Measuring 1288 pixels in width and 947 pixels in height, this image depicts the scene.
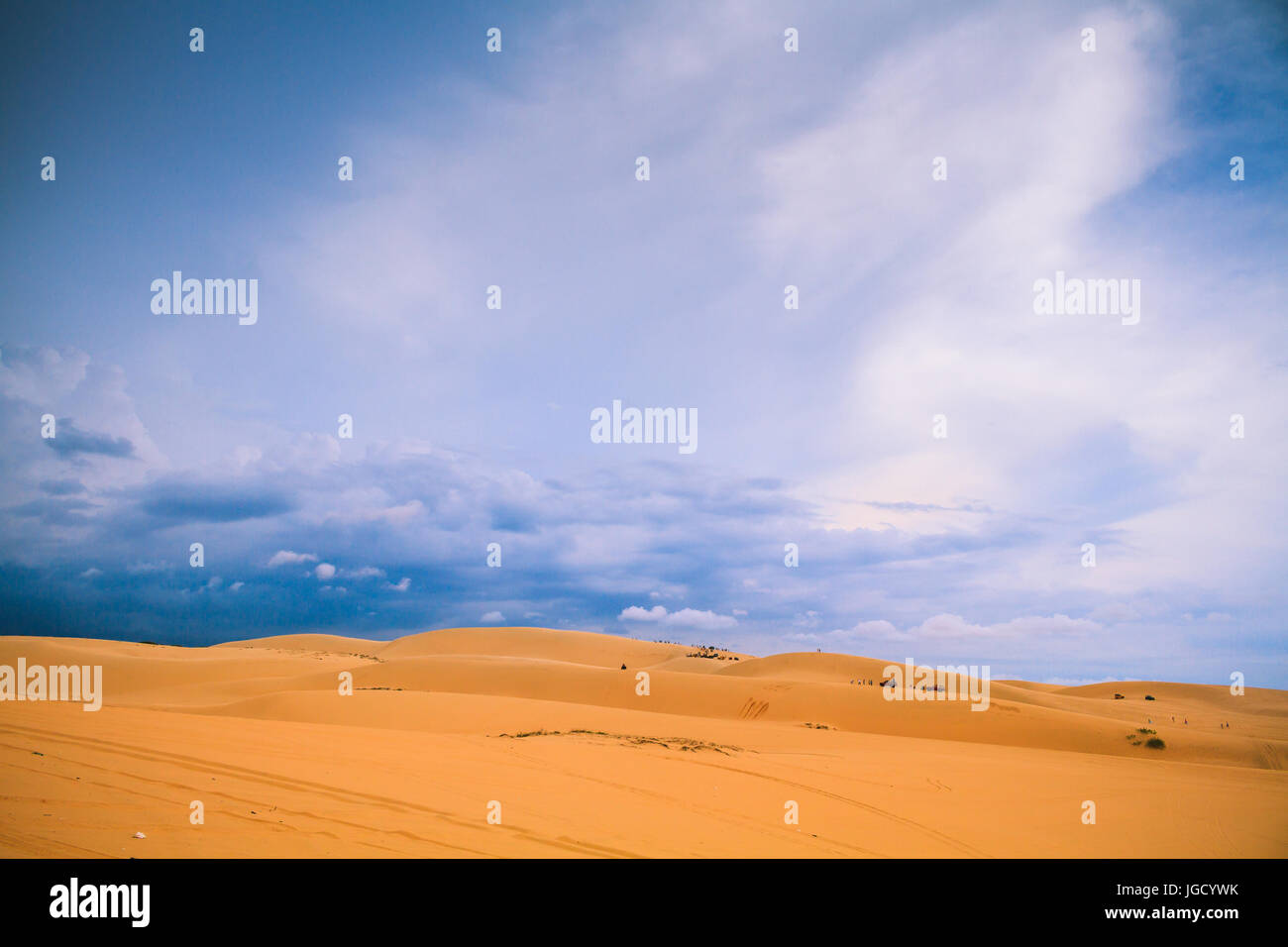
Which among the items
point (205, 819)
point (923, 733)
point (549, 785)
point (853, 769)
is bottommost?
point (923, 733)

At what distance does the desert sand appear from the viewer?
19.2ft

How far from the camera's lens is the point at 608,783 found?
8.80 m

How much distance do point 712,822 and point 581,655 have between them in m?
37.2

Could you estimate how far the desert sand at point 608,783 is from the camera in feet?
19.2

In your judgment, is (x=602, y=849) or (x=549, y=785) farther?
(x=549, y=785)

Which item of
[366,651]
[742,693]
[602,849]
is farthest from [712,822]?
[366,651]

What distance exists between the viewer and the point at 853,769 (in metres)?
11.5

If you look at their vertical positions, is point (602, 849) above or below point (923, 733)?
above
